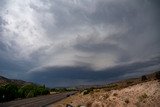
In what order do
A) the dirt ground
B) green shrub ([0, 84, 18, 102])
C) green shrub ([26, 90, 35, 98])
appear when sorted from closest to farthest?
the dirt ground < green shrub ([0, 84, 18, 102]) < green shrub ([26, 90, 35, 98])

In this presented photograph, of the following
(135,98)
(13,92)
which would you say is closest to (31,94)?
(13,92)

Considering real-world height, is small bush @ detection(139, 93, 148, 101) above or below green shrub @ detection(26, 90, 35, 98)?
below

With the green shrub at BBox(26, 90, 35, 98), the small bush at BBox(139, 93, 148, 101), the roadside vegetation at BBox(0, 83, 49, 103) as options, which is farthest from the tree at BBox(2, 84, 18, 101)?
the small bush at BBox(139, 93, 148, 101)

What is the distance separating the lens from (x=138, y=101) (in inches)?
1553

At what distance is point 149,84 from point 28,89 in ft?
321

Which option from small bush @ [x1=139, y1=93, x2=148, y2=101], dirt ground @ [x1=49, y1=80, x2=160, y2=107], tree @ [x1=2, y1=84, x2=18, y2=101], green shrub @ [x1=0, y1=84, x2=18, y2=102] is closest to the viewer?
dirt ground @ [x1=49, y1=80, x2=160, y2=107]

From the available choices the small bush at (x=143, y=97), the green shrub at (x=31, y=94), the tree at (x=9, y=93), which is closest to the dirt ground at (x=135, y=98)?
the small bush at (x=143, y=97)

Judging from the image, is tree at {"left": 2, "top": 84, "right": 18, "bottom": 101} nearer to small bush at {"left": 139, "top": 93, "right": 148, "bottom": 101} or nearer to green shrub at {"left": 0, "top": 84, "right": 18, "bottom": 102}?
green shrub at {"left": 0, "top": 84, "right": 18, "bottom": 102}

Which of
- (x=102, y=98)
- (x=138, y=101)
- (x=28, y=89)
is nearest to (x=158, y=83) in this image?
(x=138, y=101)

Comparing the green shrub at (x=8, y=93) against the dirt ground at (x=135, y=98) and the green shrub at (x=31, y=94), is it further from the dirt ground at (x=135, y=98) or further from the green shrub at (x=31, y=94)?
the dirt ground at (x=135, y=98)

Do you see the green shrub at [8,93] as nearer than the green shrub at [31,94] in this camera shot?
Yes

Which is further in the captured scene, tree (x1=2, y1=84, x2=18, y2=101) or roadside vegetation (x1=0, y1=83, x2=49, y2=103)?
tree (x1=2, y1=84, x2=18, y2=101)

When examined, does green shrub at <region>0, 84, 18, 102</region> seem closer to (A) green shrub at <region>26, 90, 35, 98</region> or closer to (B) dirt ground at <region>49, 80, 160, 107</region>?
(A) green shrub at <region>26, 90, 35, 98</region>

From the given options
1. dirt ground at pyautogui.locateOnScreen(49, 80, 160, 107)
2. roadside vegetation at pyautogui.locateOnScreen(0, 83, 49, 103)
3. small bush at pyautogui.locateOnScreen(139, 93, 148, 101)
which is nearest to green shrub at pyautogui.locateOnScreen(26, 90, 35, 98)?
roadside vegetation at pyautogui.locateOnScreen(0, 83, 49, 103)
